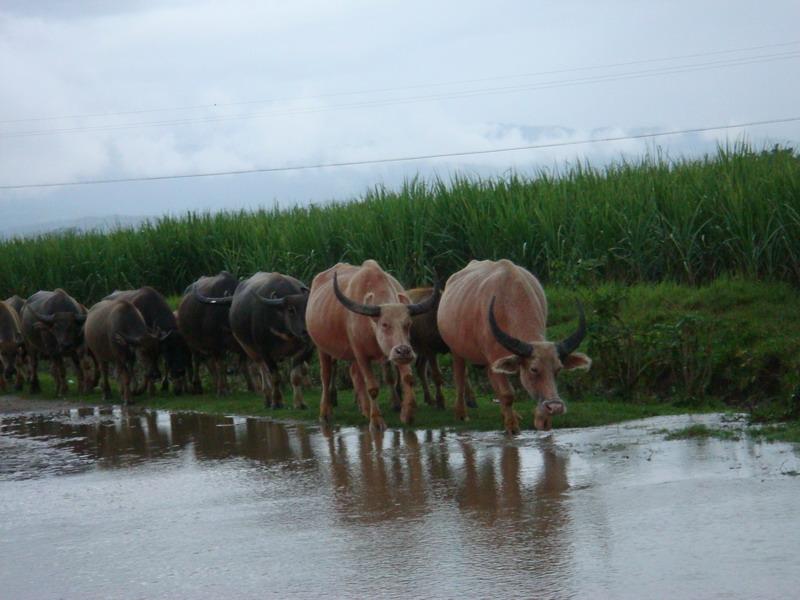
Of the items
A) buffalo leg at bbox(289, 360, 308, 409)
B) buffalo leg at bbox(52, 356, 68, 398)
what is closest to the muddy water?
buffalo leg at bbox(289, 360, 308, 409)

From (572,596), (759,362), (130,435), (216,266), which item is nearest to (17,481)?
(130,435)

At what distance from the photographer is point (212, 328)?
1850cm

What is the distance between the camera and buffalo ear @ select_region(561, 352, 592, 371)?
37.0 feet

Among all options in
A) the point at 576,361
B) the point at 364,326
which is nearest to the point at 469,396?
the point at 364,326

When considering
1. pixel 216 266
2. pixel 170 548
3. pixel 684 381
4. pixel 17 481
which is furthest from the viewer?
pixel 216 266

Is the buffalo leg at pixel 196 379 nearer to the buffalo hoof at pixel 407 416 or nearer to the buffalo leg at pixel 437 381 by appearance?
the buffalo leg at pixel 437 381

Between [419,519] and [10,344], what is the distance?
16.2m

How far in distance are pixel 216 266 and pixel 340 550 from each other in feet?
67.5

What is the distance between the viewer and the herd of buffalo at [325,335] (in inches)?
459

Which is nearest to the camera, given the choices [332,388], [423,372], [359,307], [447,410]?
[359,307]

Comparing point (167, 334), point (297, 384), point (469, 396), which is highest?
point (167, 334)

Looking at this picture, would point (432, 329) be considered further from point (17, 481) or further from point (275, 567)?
point (275, 567)

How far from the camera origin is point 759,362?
41.8 ft

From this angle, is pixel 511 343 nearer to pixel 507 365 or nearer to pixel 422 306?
Result: pixel 507 365
